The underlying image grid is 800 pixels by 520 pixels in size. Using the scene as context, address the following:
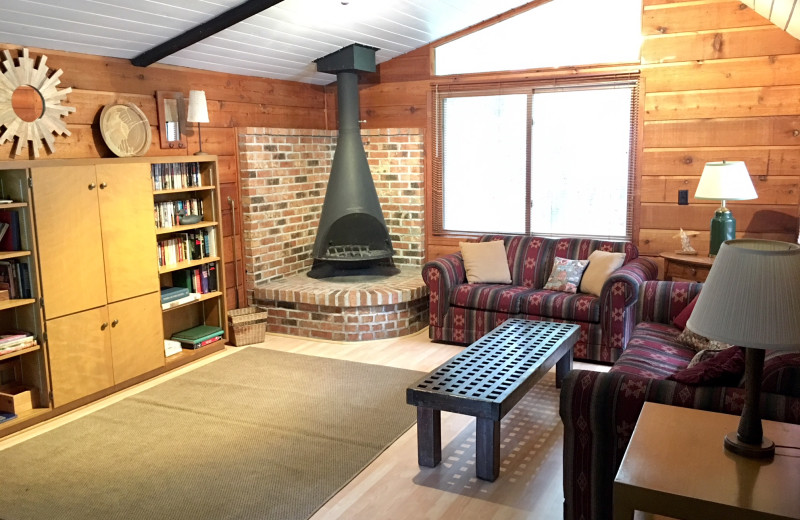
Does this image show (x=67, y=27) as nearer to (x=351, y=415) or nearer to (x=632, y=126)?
(x=351, y=415)

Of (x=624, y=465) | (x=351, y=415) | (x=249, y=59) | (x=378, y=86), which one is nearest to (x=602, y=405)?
(x=624, y=465)

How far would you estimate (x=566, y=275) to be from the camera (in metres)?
5.28

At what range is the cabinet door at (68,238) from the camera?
3963mm

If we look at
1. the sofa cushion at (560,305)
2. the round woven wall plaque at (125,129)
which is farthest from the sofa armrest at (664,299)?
the round woven wall plaque at (125,129)

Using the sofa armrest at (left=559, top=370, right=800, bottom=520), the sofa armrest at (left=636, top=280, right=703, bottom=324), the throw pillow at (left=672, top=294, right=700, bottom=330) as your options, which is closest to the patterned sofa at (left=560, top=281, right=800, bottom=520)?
the sofa armrest at (left=559, top=370, right=800, bottom=520)

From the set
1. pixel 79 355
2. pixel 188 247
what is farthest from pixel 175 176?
pixel 79 355

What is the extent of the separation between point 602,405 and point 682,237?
126 inches

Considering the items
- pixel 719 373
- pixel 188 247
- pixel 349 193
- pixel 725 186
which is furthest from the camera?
pixel 349 193

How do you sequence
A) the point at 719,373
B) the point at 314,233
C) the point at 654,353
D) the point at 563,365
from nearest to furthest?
1. the point at 719,373
2. the point at 654,353
3. the point at 563,365
4. the point at 314,233

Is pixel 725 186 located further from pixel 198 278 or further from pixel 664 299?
pixel 198 278

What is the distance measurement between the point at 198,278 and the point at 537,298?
2.59 m

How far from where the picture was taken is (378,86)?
21.3ft

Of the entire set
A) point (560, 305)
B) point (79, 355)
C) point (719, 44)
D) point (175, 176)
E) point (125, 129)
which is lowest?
point (79, 355)

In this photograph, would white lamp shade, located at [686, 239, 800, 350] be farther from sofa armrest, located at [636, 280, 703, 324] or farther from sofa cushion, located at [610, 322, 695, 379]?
sofa armrest, located at [636, 280, 703, 324]
